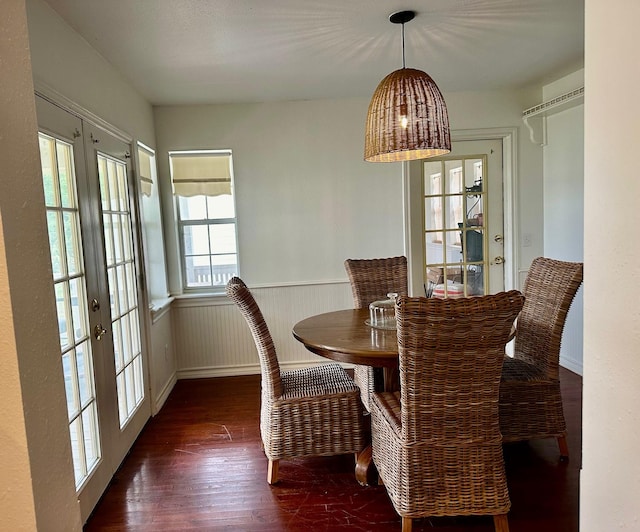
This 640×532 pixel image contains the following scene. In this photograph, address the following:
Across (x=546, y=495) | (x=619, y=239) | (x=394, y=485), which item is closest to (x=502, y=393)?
(x=546, y=495)

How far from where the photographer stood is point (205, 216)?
3.97 metres

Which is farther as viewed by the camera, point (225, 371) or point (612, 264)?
point (225, 371)

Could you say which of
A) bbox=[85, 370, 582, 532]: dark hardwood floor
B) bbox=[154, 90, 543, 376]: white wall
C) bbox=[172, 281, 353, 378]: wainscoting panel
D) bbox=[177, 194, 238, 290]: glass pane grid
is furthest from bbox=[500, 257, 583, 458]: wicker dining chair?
bbox=[177, 194, 238, 290]: glass pane grid

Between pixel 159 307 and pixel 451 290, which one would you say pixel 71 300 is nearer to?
pixel 159 307

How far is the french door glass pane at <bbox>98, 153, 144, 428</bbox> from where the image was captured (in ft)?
8.56

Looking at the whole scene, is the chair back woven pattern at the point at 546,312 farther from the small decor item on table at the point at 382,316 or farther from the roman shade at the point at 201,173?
the roman shade at the point at 201,173

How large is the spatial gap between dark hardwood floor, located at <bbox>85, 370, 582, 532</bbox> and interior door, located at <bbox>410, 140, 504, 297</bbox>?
141 centimetres

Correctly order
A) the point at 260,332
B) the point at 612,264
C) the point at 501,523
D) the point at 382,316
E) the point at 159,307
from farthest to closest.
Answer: the point at 159,307 → the point at 382,316 → the point at 260,332 → the point at 501,523 → the point at 612,264

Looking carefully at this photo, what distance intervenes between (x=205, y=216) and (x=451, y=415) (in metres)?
2.90

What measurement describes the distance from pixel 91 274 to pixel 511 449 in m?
2.52

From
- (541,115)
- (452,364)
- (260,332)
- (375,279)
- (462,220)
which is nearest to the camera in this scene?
(452,364)

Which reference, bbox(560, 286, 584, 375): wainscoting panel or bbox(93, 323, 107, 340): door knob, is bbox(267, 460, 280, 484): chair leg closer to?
bbox(93, 323, 107, 340): door knob

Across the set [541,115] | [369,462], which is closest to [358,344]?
[369,462]

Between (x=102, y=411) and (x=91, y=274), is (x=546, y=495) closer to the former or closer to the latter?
(x=102, y=411)
